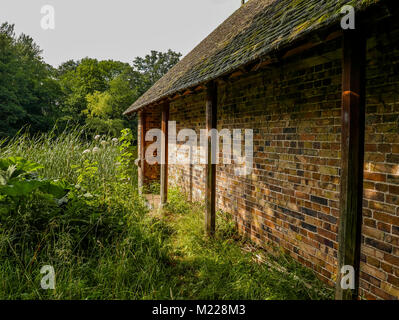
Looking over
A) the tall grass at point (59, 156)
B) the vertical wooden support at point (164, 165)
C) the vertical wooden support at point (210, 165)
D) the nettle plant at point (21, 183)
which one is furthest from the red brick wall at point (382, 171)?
the vertical wooden support at point (164, 165)

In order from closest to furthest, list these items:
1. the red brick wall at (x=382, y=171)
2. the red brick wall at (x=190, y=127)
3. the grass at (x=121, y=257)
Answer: the red brick wall at (x=382, y=171) → the grass at (x=121, y=257) → the red brick wall at (x=190, y=127)

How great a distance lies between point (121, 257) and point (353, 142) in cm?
304

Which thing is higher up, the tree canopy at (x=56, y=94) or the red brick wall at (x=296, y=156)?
the tree canopy at (x=56, y=94)

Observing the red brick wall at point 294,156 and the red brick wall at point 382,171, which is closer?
the red brick wall at point 382,171

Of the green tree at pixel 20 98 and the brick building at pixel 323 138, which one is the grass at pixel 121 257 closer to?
the brick building at pixel 323 138

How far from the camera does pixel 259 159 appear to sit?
15.2 feet

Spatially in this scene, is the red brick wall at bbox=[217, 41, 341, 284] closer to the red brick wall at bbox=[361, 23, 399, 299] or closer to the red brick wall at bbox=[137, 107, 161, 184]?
the red brick wall at bbox=[361, 23, 399, 299]

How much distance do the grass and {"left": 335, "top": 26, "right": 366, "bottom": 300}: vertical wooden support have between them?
117 centimetres

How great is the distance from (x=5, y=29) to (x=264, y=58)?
44389 millimetres

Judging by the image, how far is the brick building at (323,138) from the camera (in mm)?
2215

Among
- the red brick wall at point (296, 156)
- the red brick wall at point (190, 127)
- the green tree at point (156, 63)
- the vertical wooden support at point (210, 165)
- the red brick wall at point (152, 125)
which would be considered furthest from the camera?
the green tree at point (156, 63)

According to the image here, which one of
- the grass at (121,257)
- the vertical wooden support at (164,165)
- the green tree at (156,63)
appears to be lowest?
the grass at (121,257)

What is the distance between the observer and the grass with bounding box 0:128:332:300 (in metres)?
3.07

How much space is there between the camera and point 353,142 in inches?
86.6
